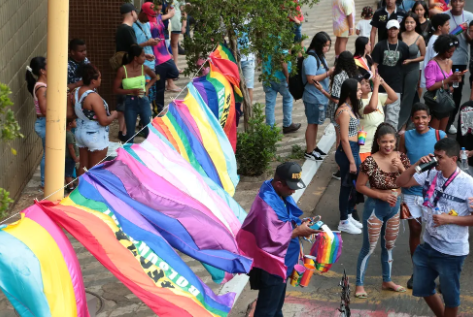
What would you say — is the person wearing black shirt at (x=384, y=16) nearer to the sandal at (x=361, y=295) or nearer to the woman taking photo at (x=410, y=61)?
the woman taking photo at (x=410, y=61)

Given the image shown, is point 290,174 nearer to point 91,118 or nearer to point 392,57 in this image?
point 91,118

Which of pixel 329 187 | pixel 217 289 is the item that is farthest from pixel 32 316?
pixel 329 187

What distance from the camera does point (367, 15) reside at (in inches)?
561

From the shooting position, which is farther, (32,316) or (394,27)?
(394,27)

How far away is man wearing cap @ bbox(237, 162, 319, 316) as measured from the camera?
588 centimetres

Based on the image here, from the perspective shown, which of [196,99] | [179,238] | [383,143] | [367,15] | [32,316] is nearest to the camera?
[32,316]

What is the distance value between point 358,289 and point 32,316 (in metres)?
3.82

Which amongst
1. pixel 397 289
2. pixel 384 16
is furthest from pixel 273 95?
pixel 397 289

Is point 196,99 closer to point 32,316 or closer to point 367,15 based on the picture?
point 32,316

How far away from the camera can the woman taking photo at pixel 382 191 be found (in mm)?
7090

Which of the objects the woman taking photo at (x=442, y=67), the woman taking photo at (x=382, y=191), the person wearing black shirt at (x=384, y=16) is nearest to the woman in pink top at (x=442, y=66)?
the woman taking photo at (x=442, y=67)

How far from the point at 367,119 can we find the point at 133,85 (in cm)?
321

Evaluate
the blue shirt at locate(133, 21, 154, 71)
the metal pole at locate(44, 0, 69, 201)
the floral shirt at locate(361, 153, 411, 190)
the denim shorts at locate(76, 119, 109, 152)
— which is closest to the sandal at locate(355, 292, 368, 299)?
the floral shirt at locate(361, 153, 411, 190)

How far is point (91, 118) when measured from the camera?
28.2 ft
